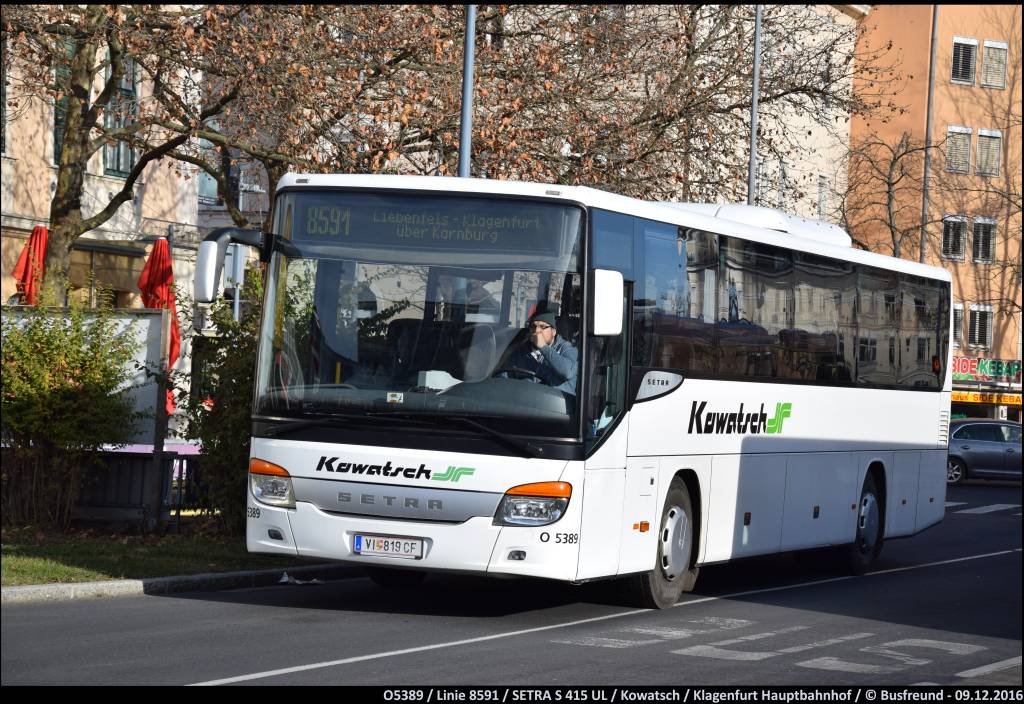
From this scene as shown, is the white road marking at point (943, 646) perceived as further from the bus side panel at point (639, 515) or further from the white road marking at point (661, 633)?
the bus side panel at point (639, 515)

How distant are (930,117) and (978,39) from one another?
9916mm

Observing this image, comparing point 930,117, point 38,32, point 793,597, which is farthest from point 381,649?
point 930,117

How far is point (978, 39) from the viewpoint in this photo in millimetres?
60688

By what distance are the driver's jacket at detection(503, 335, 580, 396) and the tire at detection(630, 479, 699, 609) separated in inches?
76.6

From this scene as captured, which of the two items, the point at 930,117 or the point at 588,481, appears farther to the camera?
the point at 930,117

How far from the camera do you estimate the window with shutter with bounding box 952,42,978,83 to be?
60.4 meters

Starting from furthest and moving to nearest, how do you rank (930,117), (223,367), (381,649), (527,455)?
(930,117) < (223,367) < (527,455) < (381,649)

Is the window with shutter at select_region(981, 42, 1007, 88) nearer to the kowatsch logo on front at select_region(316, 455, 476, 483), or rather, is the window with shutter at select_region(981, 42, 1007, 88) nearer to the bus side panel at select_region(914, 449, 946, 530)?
the bus side panel at select_region(914, 449, 946, 530)

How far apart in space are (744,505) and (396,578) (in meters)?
3.22

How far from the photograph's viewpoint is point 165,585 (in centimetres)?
1336

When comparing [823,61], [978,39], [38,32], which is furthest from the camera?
[978,39]

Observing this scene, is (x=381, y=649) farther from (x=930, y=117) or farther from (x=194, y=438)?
(x=930, y=117)

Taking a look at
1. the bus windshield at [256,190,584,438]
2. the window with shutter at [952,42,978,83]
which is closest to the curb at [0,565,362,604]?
the bus windshield at [256,190,584,438]
